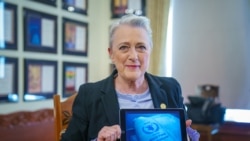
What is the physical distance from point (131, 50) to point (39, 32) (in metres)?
1.68

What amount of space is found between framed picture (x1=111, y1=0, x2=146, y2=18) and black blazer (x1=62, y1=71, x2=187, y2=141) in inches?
79.2

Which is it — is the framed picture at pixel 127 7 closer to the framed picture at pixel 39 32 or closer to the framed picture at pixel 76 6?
the framed picture at pixel 76 6

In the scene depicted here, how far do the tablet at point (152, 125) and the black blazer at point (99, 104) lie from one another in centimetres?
24

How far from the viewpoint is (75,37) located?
2.95 meters

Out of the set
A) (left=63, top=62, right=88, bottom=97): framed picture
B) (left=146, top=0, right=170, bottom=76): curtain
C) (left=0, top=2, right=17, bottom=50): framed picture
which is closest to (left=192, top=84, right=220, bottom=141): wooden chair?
(left=146, top=0, right=170, bottom=76): curtain

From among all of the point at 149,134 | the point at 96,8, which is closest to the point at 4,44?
the point at 96,8

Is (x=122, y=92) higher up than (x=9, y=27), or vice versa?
(x=9, y=27)

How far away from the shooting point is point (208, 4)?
Result: 9.22 feet

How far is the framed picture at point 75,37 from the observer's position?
2820 millimetres

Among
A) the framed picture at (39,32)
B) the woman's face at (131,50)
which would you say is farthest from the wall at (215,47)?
the woman's face at (131,50)

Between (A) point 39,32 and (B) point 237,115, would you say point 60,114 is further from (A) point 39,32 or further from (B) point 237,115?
(B) point 237,115

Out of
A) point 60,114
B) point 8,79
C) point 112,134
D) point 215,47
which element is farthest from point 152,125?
point 215,47

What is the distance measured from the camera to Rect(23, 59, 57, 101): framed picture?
7.96 ft

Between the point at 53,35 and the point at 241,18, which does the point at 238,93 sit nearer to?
the point at 241,18
